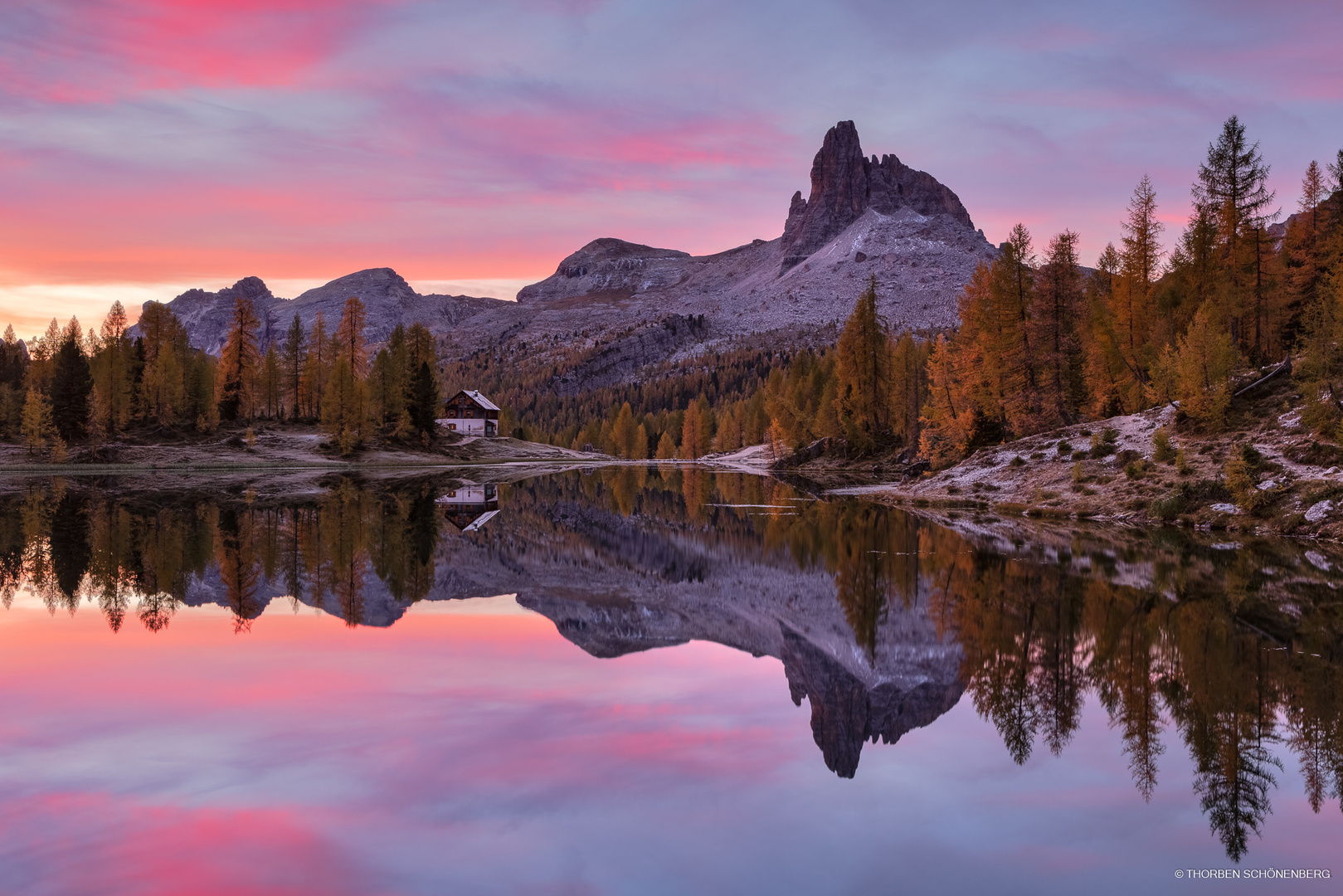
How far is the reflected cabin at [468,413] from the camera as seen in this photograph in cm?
15300

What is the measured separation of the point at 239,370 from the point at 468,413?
5127 centimetres

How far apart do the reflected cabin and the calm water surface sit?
129884 mm

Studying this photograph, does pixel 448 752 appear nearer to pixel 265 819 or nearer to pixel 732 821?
pixel 265 819

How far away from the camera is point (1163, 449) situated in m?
42.4

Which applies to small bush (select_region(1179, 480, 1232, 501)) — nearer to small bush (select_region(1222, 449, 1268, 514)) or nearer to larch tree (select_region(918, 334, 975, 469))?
small bush (select_region(1222, 449, 1268, 514))

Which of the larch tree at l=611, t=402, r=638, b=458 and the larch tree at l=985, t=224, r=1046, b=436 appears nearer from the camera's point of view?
the larch tree at l=985, t=224, r=1046, b=436

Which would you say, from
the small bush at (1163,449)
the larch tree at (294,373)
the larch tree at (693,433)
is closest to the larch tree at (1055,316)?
the small bush at (1163,449)

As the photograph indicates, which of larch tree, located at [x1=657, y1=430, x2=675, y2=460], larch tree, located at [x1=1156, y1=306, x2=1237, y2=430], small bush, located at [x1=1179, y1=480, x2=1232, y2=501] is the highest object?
larch tree, located at [x1=1156, y1=306, x2=1237, y2=430]

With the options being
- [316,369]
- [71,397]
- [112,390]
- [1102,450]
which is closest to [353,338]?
[316,369]

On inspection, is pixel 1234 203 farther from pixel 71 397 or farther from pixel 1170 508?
pixel 71 397

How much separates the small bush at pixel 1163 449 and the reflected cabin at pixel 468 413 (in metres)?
123

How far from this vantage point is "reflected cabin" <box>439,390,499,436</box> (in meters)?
153

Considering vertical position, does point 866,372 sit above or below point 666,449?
Answer: above

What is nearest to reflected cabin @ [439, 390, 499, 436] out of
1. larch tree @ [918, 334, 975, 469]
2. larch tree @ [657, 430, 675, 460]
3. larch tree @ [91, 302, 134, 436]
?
larch tree @ [657, 430, 675, 460]
